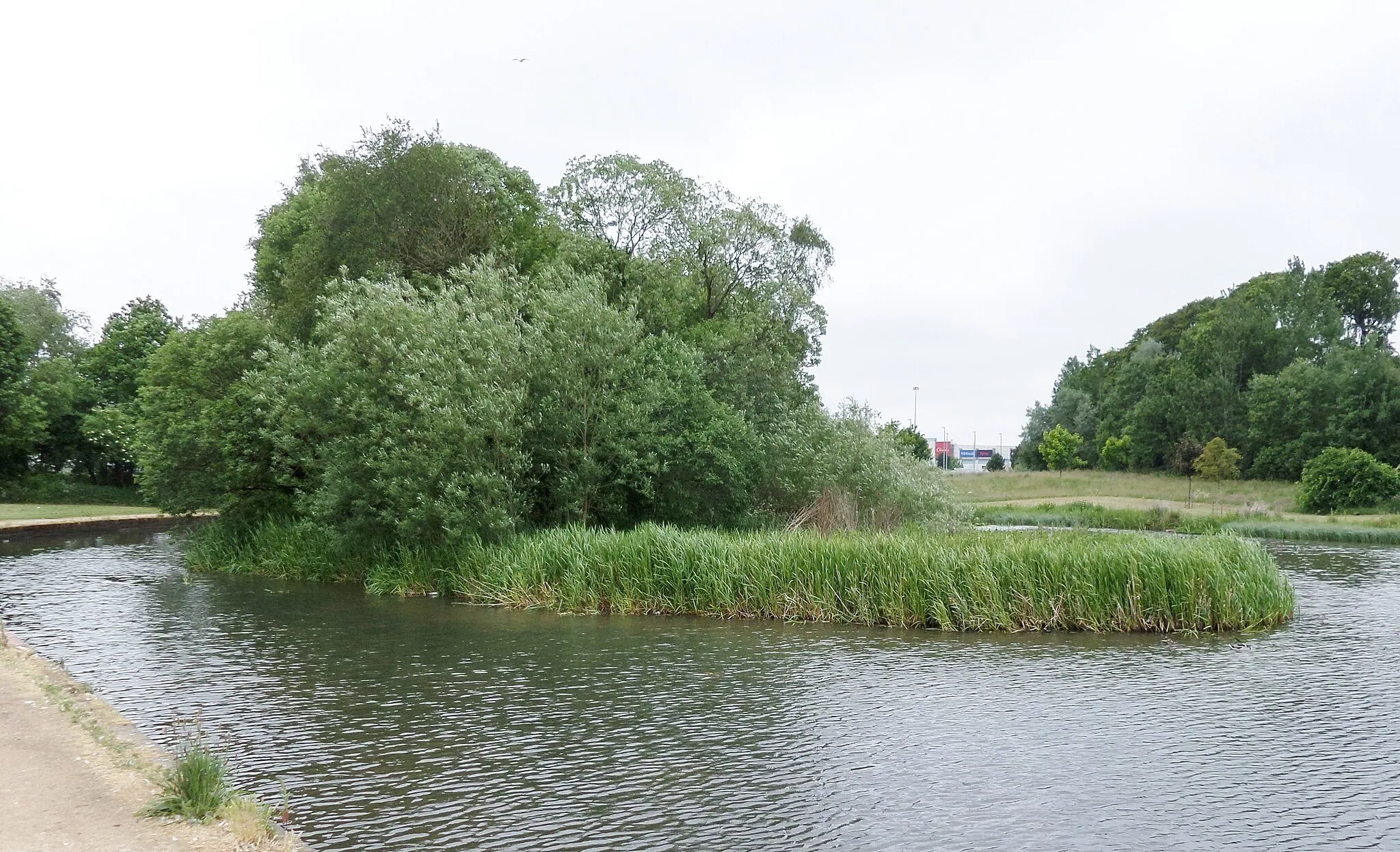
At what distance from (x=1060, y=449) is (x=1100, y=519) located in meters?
38.2

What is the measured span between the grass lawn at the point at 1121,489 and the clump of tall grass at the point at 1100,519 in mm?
2604

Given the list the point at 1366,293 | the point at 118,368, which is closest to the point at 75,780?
the point at 118,368

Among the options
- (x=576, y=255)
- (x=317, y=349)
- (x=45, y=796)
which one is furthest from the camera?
(x=576, y=255)

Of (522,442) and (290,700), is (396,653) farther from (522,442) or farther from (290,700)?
(522,442)

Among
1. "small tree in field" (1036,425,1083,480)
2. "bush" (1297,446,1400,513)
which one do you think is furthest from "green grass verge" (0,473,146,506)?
"small tree in field" (1036,425,1083,480)

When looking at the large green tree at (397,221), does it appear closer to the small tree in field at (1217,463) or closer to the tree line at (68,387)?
the tree line at (68,387)

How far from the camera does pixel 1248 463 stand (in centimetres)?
7769

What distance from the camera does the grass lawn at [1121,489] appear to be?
6228 centimetres

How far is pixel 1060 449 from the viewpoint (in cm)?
9081

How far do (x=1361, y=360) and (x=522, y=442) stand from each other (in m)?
67.0

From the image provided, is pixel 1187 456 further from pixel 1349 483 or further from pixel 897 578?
pixel 897 578

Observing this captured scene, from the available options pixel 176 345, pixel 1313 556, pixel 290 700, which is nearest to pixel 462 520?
pixel 290 700

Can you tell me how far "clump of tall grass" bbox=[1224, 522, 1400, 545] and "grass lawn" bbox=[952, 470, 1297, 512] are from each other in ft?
28.7

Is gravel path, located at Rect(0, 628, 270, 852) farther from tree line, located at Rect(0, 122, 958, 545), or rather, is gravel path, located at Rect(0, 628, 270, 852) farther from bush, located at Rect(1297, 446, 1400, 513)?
bush, located at Rect(1297, 446, 1400, 513)
